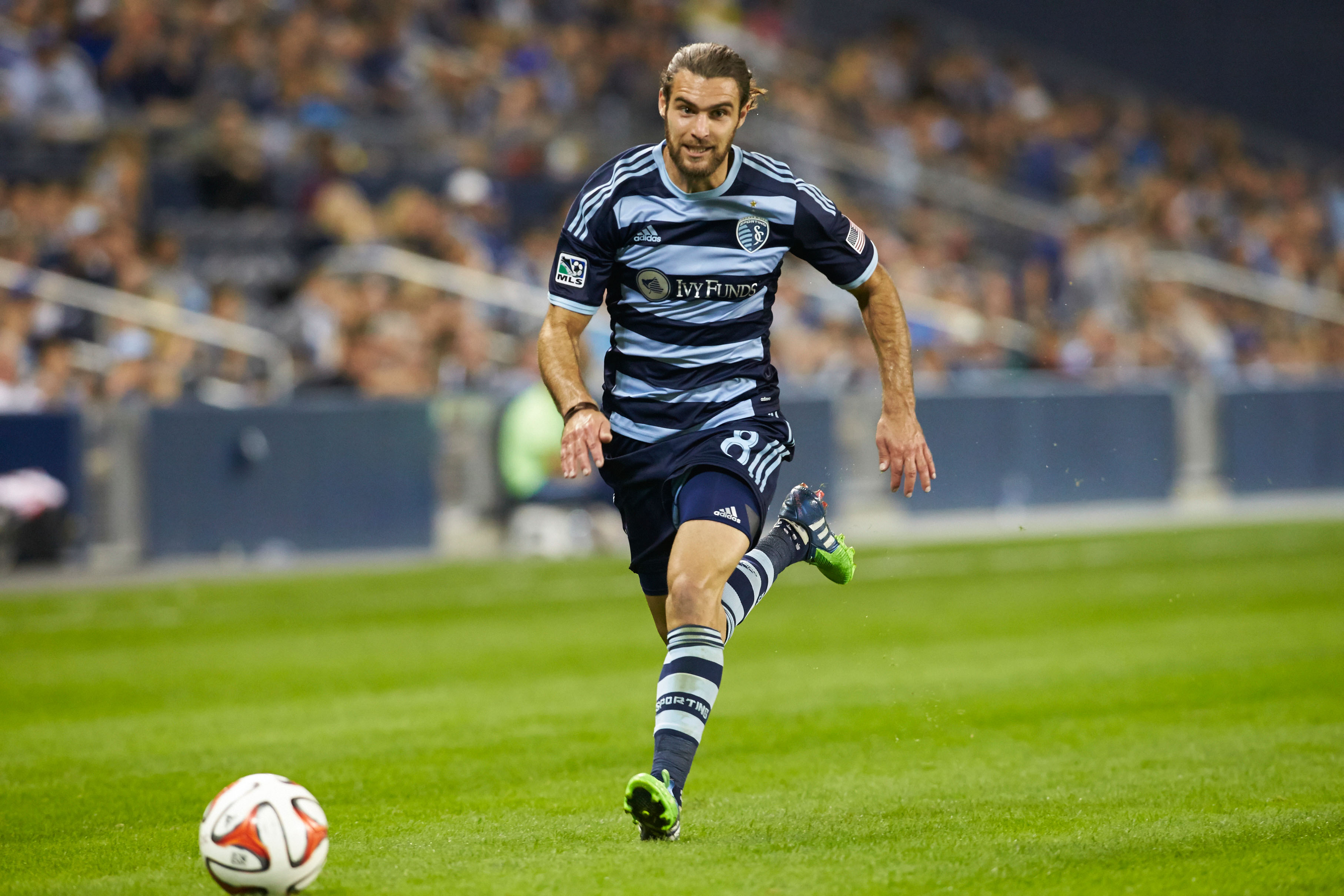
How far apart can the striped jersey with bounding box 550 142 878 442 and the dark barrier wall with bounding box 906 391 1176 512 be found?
13330mm

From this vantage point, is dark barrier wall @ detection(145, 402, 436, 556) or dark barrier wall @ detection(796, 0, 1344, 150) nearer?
dark barrier wall @ detection(145, 402, 436, 556)

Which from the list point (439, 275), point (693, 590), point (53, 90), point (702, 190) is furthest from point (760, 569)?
point (53, 90)

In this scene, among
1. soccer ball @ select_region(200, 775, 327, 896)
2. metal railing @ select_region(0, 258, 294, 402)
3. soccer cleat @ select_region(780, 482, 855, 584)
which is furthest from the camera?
metal railing @ select_region(0, 258, 294, 402)

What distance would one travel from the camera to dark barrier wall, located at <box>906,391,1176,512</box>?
19609 mm

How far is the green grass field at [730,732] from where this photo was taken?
5043 millimetres

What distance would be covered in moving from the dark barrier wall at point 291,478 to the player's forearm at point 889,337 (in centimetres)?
1089

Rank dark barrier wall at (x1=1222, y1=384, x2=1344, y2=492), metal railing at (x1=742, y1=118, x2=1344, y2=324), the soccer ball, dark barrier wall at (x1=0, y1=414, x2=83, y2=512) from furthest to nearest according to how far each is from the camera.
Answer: metal railing at (x1=742, y1=118, x2=1344, y2=324) < dark barrier wall at (x1=1222, y1=384, x2=1344, y2=492) < dark barrier wall at (x1=0, y1=414, x2=83, y2=512) < the soccer ball

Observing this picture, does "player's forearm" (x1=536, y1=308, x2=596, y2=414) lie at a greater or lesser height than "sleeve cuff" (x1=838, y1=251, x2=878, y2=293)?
lesser

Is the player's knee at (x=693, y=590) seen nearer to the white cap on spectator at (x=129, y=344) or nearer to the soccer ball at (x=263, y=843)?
the soccer ball at (x=263, y=843)

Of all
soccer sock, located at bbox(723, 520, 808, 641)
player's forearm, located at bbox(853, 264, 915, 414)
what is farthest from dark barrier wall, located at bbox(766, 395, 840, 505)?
player's forearm, located at bbox(853, 264, 915, 414)

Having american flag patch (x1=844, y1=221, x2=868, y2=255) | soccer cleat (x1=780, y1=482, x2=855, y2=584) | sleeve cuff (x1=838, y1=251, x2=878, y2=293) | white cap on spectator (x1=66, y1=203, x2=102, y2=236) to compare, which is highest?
white cap on spectator (x1=66, y1=203, x2=102, y2=236)

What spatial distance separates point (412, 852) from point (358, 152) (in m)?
15.5

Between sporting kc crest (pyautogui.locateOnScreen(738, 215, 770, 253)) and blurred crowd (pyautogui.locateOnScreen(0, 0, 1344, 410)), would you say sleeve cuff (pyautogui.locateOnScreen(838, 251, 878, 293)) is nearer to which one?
sporting kc crest (pyautogui.locateOnScreen(738, 215, 770, 253))

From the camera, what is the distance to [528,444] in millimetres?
16969
